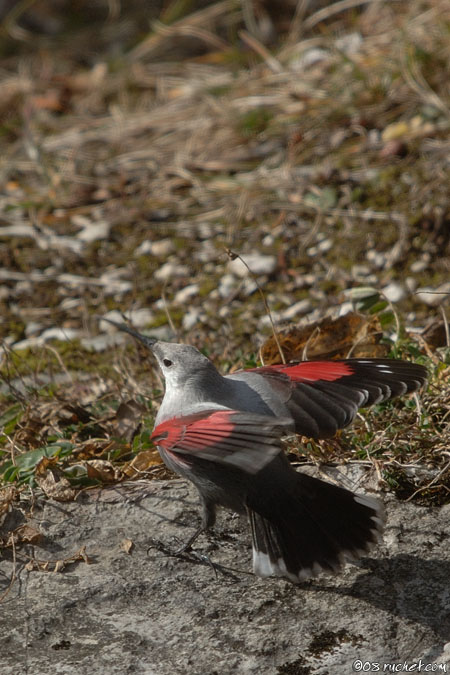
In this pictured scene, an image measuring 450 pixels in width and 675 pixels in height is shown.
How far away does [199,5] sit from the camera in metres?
8.97

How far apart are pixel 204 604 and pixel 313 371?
957 mm

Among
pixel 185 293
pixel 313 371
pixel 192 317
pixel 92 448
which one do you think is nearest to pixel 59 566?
pixel 92 448

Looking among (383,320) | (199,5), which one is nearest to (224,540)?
(383,320)

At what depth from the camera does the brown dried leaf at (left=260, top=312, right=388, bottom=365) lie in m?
4.10

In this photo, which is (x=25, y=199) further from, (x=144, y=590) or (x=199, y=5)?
(x=144, y=590)

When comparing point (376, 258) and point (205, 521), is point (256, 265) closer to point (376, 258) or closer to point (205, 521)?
point (376, 258)

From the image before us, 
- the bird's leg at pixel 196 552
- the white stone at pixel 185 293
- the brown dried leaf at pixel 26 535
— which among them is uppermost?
the bird's leg at pixel 196 552

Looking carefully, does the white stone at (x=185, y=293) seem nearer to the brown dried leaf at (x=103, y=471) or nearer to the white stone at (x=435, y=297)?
the white stone at (x=435, y=297)

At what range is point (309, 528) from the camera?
3.02 meters

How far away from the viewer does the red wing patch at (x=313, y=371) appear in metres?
3.30

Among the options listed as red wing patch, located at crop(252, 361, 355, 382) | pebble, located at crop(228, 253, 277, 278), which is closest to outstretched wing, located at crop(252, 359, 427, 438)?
red wing patch, located at crop(252, 361, 355, 382)

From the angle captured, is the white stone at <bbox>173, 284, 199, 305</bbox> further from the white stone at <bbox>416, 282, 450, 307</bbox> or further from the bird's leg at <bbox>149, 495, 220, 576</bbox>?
the bird's leg at <bbox>149, 495, 220, 576</bbox>

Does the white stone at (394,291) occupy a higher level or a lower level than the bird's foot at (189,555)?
higher

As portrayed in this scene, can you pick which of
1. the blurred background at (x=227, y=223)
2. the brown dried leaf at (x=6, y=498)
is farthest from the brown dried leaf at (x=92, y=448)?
the brown dried leaf at (x=6, y=498)
